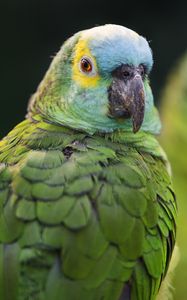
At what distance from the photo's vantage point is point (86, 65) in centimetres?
172

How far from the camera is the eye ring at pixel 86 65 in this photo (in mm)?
1707

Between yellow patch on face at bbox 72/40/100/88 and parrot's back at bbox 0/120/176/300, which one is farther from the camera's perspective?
yellow patch on face at bbox 72/40/100/88

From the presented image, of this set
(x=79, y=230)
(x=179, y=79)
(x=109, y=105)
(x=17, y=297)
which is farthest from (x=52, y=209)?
(x=179, y=79)

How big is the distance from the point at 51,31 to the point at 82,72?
280 cm

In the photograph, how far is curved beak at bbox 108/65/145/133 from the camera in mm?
1630

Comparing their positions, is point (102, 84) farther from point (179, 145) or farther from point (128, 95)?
point (179, 145)

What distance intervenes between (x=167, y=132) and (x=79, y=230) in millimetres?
1446

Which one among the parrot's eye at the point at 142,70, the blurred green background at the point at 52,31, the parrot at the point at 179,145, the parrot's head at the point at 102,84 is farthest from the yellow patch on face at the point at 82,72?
the blurred green background at the point at 52,31

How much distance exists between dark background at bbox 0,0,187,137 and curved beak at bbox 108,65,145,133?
2631 mm

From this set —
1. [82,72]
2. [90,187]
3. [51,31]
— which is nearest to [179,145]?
[82,72]

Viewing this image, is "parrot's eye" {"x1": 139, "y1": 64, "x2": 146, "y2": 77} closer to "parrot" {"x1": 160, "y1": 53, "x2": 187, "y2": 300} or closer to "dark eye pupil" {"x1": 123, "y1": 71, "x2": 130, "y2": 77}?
"dark eye pupil" {"x1": 123, "y1": 71, "x2": 130, "y2": 77}

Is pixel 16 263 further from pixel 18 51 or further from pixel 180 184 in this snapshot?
pixel 18 51

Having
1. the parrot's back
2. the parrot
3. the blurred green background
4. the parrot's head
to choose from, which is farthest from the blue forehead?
the blurred green background

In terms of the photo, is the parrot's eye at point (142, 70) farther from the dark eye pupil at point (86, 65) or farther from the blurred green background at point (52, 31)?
the blurred green background at point (52, 31)
